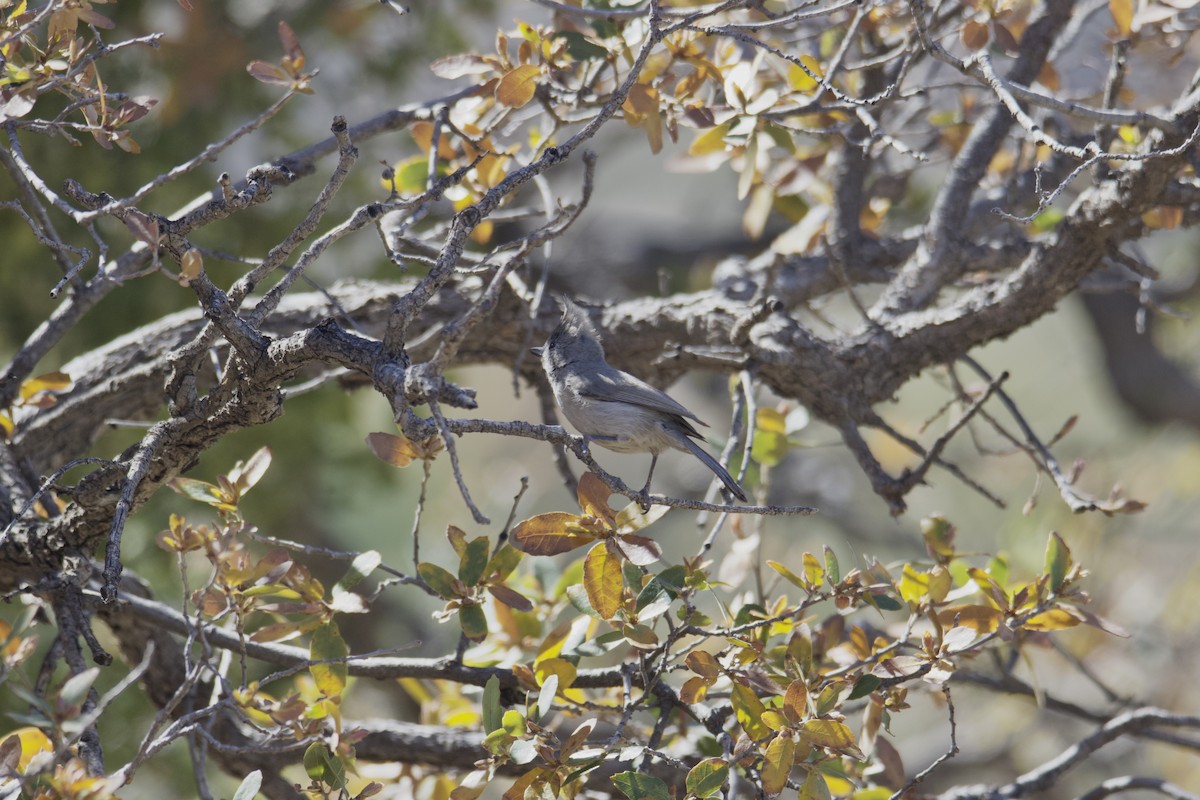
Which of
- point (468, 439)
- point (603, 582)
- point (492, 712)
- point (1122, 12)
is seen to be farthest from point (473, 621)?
point (468, 439)

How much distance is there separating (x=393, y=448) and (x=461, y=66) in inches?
41.3

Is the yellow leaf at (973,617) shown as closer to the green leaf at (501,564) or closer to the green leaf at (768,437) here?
the green leaf at (768,437)

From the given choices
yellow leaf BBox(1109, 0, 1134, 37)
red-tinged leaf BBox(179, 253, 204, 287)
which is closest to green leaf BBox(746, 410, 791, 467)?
yellow leaf BBox(1109, 0, 1134, 37)

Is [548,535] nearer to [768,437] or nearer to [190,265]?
[190,265]

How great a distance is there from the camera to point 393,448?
2.05m

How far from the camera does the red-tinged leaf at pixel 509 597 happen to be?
212 centimetres

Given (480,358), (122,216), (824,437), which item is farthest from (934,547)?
(824,437)

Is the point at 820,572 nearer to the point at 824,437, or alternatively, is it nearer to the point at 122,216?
the point at 122,216

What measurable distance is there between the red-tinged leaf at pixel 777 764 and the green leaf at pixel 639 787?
19cm

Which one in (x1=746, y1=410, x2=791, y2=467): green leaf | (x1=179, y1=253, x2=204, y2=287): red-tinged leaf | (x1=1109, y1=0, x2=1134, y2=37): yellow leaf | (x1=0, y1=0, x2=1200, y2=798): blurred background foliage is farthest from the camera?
(x1=0, y1=0, x2=1200, y2=798): blurred background foliage

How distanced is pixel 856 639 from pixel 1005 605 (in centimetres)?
32

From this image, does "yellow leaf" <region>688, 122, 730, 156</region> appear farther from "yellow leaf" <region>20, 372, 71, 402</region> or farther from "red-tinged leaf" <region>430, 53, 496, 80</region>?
"yellow leaf" <region>20, 372, 71, 402</region>

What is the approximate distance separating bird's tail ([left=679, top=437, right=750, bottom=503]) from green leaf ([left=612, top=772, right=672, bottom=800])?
62cm

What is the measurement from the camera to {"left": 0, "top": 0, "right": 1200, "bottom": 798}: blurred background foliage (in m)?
4.43
